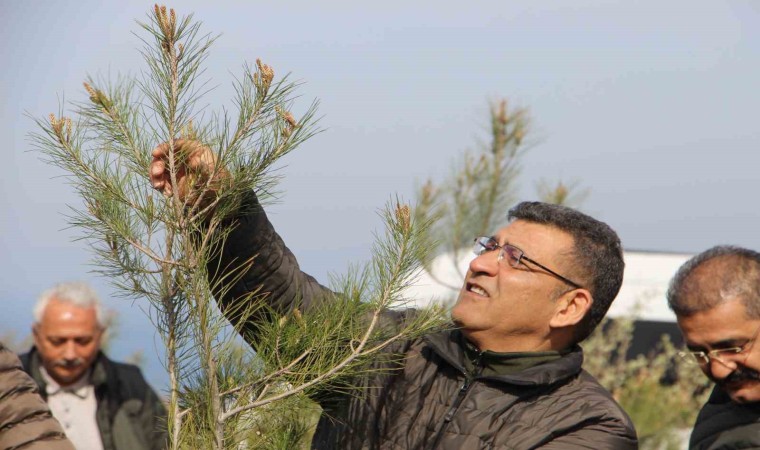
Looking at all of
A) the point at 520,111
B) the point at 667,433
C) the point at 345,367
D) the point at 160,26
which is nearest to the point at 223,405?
the point at 345,367

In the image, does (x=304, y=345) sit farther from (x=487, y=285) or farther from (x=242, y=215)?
(x=487, y=285)

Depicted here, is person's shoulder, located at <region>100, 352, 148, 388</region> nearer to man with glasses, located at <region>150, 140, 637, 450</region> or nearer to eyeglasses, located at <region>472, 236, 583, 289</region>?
man with glasses, located at <region>150, 140, 637, 450</region>

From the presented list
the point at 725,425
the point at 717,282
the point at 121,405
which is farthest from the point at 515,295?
A: the point at 121,405

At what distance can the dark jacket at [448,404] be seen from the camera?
238cm

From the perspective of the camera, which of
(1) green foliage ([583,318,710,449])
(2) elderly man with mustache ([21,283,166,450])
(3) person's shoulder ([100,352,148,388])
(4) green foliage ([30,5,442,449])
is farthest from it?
(1) green foliage ([583,318,710,449])

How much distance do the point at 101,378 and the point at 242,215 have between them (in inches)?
83.7

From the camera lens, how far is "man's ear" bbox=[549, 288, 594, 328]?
2.63 meters

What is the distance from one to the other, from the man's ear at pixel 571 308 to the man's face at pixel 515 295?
0.8 inches

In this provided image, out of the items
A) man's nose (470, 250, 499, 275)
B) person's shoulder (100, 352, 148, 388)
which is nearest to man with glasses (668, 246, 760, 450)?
man's nose (470, 250, 499, 275)

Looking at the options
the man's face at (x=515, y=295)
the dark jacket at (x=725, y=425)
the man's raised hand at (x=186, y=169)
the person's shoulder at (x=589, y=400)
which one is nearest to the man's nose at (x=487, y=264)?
the man's face at (x=515, y=295)

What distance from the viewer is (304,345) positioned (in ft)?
6.91

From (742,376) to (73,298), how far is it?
270 centimetres

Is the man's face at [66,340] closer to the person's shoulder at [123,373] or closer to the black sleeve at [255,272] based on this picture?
the person's shoulder at [123,373]

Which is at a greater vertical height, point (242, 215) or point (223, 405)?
point (242, 215)
